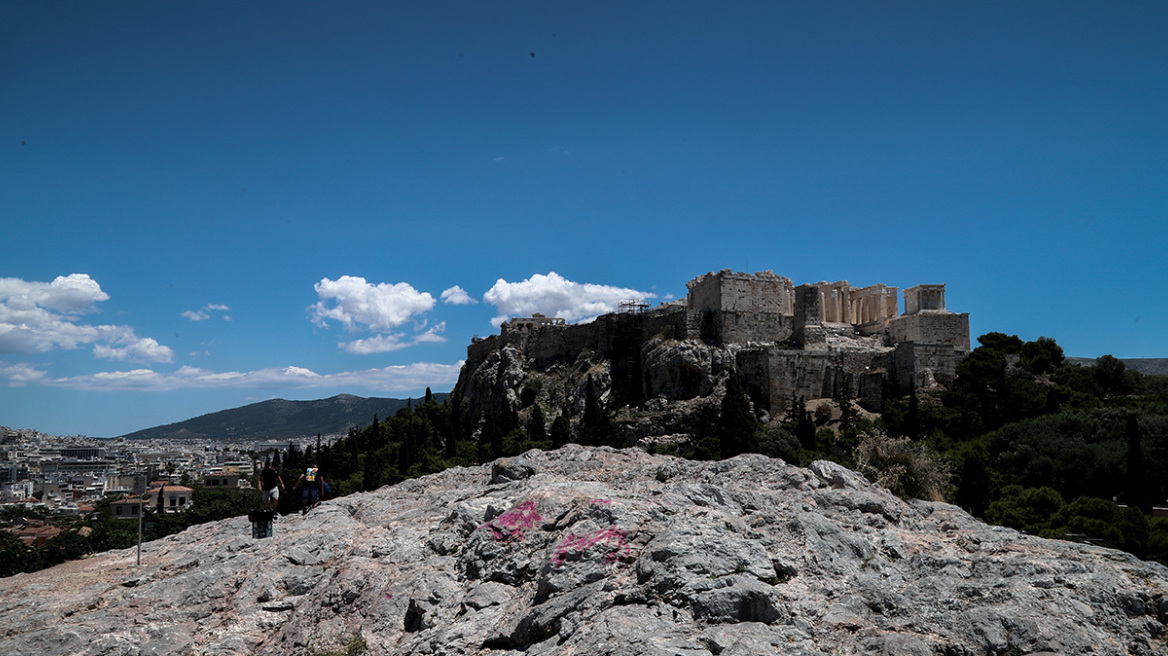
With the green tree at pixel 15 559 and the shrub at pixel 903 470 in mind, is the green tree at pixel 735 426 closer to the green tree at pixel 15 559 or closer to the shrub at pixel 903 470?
the shrub at pixel 903 470

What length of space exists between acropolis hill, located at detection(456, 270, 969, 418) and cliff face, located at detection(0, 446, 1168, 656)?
3017 centimetres

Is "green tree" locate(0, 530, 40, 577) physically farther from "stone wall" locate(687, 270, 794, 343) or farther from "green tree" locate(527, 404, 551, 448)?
"stone wall" locate(687, 270, 794, 343)

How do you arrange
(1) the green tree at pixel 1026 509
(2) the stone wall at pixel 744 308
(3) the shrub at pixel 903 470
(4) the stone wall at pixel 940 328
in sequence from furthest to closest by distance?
(2) the stone wall at pixel 744 308 → (4) the stone wall at pixel 940 328 → (3) the shrub at pixel 903 470 → (1) the green tree at pixel 1026 509

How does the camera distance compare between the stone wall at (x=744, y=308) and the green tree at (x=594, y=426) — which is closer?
the green tree at (x=594, y=426)

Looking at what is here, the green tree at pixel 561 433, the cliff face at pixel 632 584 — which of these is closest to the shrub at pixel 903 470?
the cliff face at pixel 632 584

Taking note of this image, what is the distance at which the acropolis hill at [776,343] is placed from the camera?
47.7m

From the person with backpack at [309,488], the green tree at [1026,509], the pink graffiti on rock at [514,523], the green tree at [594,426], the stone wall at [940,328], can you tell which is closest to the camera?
the pink graffiti on rock at [514,523]

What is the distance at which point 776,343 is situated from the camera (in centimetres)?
5178

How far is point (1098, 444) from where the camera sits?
34031mm

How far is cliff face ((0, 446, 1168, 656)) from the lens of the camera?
32.7ft

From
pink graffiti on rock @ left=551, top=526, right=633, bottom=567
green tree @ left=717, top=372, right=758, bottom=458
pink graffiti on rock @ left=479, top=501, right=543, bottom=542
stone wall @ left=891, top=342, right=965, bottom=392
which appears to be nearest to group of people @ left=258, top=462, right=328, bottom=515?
pink graffiti on rock @ left=479, top=501, right=543, bottom=542

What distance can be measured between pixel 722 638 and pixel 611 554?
2.95 m

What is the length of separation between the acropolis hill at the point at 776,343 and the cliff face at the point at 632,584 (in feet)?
99.0

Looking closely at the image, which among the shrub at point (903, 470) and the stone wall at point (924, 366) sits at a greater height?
the stone wall at point (924, 366)
